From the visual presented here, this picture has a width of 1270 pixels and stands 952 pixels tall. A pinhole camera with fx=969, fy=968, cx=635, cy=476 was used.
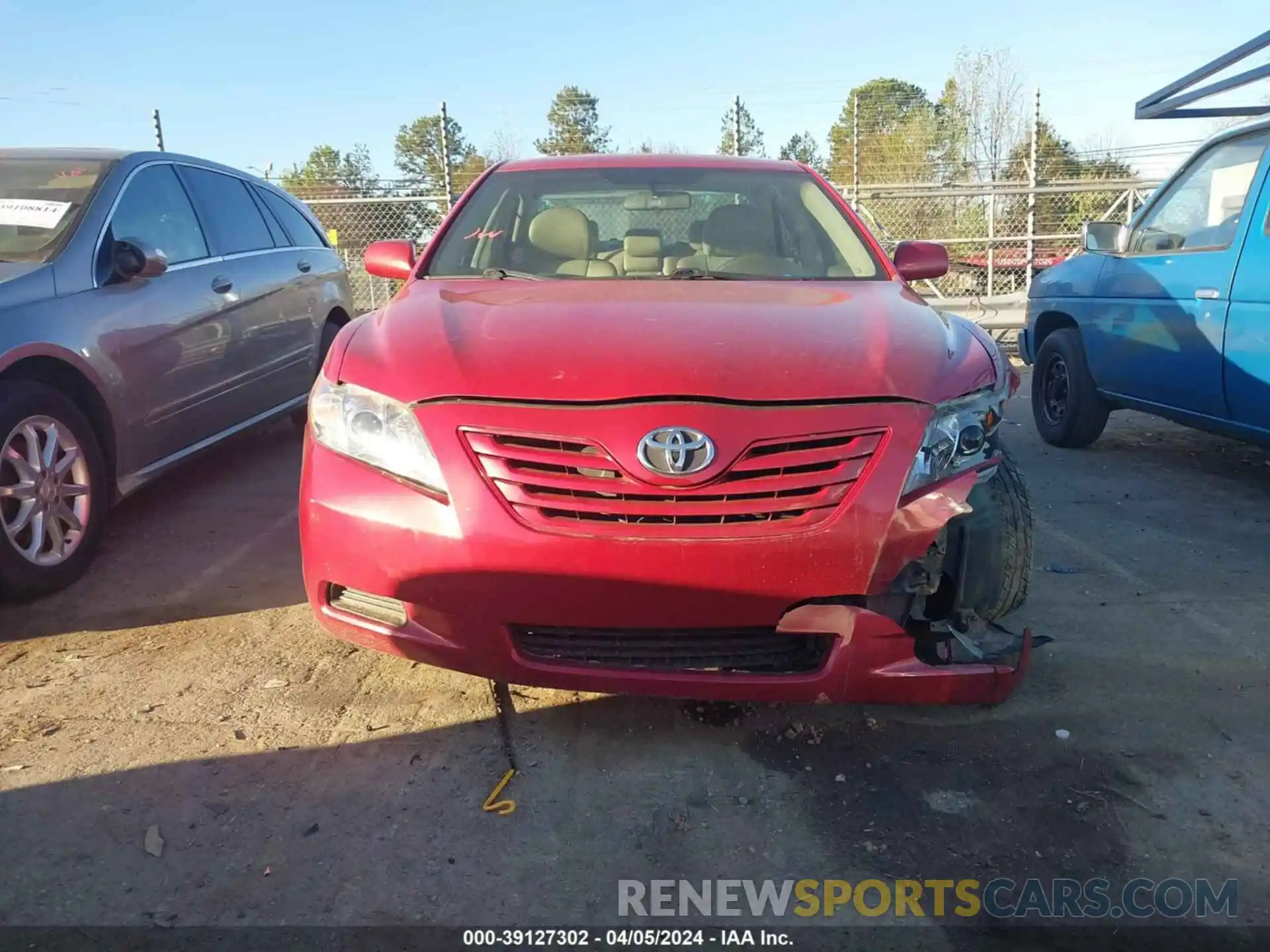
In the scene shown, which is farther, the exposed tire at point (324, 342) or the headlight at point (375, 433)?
the exposed tire at point (324, 342)

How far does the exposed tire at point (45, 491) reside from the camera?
3.14 m

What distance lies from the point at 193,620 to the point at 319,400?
121 centimetres

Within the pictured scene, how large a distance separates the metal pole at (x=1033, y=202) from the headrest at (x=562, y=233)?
27.8ft

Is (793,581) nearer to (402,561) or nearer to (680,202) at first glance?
(402,561)

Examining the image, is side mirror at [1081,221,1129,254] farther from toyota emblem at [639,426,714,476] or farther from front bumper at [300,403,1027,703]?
toyota emblem at [639,426,714,476]

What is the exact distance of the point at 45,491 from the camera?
10.8 feet

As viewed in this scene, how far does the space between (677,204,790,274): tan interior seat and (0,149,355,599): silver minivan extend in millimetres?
2139

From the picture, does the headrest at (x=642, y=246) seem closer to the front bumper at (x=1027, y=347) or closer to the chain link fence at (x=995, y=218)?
the front bumper at (x=1027, y=347)

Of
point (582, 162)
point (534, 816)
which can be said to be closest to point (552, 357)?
point (534, 816)

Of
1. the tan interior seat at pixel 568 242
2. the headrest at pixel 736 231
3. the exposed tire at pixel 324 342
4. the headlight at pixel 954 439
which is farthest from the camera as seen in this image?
the exposed tire at pixel 324 342

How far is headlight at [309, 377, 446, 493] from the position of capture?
7.30ft

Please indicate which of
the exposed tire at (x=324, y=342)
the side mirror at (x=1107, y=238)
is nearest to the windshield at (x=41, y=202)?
the exposed tire at (x=324, y=342)

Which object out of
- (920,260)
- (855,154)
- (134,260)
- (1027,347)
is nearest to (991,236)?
(855,154)

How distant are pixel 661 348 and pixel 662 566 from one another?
0.60 meters
